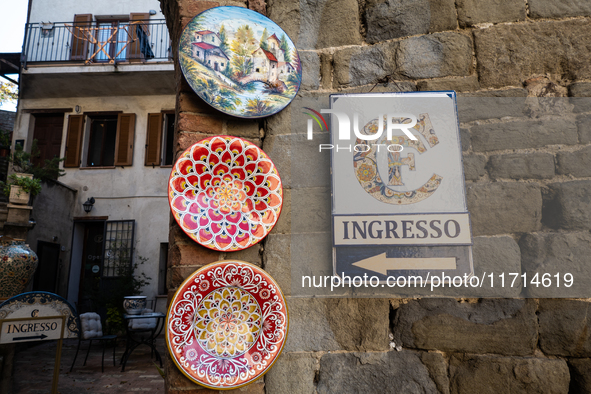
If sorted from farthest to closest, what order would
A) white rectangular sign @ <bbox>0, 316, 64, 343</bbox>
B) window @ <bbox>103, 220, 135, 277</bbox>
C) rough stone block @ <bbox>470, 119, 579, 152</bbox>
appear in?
window @ <bbox>103, 220, 135, 277</bbox>
white rectangular sign @ <bbox>0, 316, 64, 343</bbox>
rough stone block @ <bbox>470, 119, 579, 152</bbox>

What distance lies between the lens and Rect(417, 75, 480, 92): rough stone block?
1696 millimetres

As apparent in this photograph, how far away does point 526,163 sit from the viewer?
5.28 ft

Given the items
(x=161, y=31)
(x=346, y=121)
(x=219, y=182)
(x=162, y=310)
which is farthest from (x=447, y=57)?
(x=161, y=31)

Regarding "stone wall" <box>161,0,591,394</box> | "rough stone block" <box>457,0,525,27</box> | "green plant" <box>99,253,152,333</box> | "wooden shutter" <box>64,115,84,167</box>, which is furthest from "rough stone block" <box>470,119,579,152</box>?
"wooden shutter" <box>64,115,84,167</box>

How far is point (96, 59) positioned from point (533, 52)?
27.2 ft

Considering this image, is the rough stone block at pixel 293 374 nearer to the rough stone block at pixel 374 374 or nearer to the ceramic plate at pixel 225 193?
the rough stone block at pixel 374 374

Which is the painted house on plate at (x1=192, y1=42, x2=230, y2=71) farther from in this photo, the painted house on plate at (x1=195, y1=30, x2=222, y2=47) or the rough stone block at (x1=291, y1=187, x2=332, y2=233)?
the rough stone block at (x1=291, y1=187, x2=332, y2=233)

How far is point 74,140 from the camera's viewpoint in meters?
7.81

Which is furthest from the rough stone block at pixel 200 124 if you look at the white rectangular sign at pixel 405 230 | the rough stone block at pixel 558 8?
the rough stone block at pixel 558 8

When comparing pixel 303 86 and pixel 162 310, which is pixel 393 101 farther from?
pixel 162 310

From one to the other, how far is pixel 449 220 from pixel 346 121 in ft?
2.01

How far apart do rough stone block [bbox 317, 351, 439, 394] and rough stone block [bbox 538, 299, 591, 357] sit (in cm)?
48

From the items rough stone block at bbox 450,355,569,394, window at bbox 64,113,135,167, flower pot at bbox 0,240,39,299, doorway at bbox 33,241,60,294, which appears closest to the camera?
rough stone block at bbox 450,355,569,394

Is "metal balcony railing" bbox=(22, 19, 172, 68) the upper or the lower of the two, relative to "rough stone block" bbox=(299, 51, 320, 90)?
upper
